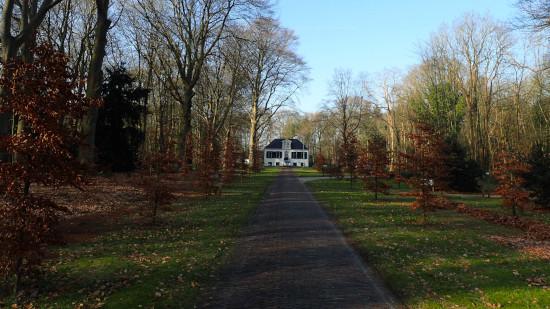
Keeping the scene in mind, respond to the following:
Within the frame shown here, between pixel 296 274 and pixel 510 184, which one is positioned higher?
pixel 510 184

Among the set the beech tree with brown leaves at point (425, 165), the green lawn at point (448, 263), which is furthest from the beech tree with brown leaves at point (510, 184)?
the beech tree with brown leaves at point (425, 165)

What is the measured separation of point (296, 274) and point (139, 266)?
3.04m

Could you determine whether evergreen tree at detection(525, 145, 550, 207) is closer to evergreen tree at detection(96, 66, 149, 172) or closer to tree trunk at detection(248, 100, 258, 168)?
evergreen tree at detection(96, 66, 149, 172)

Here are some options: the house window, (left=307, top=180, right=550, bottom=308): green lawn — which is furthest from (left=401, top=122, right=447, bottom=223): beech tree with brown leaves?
the house window

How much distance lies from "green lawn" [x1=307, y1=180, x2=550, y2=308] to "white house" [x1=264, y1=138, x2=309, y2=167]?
84.7 m

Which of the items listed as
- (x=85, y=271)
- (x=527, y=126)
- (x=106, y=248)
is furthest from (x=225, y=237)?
(x=527, y=126)

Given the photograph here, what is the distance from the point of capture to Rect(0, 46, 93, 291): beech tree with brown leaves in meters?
6.08

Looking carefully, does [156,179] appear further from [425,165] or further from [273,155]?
[273,155]

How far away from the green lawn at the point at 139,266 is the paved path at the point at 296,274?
0.51 metres

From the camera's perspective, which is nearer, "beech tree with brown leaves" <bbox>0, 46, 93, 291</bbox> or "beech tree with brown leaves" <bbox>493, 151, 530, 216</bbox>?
"beech tree with brown leaves" <bbox>0, 46, 93, 291</bbox>

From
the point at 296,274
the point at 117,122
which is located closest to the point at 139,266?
the point at 296,274

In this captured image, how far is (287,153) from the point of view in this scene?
10044 centimetres

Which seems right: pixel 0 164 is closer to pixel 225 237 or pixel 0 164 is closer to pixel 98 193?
pixel 225 237

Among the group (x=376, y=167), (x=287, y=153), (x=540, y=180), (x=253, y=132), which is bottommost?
(x=540, y=180)
